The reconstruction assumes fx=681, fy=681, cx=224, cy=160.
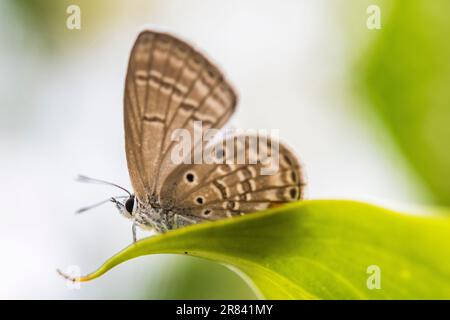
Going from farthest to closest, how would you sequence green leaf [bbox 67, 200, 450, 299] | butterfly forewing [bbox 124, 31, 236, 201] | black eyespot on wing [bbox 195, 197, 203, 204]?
black eyespot on wing [bbox 195, 197, 203, 204]
butterfly forewing [bbox 124, 31, 236, 201]
green leaf [bbox 67, 200, 450, 299]

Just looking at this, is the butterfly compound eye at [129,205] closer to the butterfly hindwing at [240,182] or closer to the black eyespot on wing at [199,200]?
the butterfly hindwing at [240,182]

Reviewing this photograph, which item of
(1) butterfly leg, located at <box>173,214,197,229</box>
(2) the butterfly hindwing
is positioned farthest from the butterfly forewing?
(1) butterfly leg, located at <box>173,214,197,229</box>

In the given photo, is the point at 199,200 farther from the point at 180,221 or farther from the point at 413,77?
the point at 413,77

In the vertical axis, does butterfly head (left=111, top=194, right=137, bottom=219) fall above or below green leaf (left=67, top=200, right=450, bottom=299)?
below

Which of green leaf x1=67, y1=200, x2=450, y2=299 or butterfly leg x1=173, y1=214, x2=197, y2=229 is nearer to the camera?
green leaf x1=67, y1=200, x2=450, y2=299

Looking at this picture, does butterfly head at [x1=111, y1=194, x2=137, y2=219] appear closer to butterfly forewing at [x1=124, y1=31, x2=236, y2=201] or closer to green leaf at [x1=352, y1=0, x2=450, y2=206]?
butterfly forewing at [x1=124, y1=31, x2=236, y2=201]
